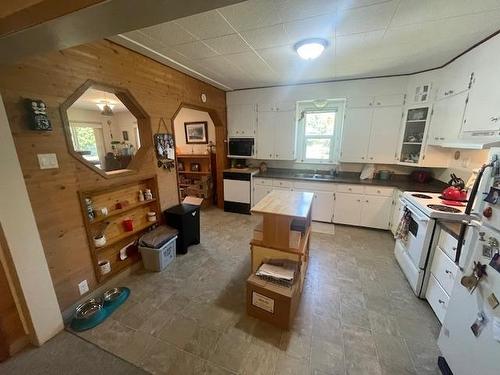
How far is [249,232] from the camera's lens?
11.9 feet

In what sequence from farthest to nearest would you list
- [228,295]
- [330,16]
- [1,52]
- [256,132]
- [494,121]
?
[256,132], [228,295], [494,121], [330,16], [1,52]

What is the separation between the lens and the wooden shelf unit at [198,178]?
4899 millimetres

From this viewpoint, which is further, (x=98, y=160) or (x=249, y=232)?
(x=98, y=160)

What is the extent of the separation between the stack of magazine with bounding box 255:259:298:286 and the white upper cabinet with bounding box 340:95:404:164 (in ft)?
8.68

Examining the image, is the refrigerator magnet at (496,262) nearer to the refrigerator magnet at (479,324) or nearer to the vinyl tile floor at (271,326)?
the refrigerator magnet at (479,324)

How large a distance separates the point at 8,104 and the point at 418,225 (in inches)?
146

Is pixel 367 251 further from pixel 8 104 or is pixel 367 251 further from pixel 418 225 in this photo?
pixel 8 104

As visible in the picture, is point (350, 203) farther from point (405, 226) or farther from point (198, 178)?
point (198, 178)

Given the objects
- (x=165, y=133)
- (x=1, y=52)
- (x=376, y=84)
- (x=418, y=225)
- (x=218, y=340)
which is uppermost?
(x=376, y=84)

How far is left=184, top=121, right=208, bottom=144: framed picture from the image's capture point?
513 centimetres

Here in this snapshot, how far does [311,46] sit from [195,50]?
4.22 ft

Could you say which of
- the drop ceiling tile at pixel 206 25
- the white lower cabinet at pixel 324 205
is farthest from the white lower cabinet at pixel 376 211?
the drop ceiling tile at pixel 206 25

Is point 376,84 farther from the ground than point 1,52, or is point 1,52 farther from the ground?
point 376,84

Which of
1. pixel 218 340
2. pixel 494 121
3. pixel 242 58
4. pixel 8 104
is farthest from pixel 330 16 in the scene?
pixel 218 340
